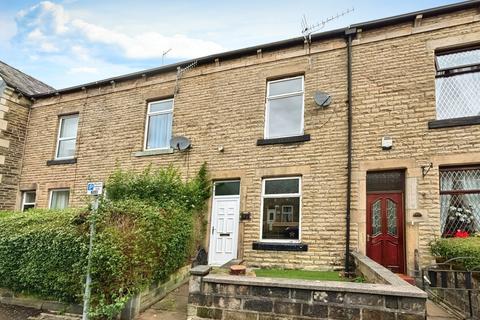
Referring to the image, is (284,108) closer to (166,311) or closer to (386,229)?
(386,229)

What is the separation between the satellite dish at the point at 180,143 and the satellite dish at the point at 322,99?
3888 millimetres

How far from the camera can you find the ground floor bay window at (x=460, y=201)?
6.79 m

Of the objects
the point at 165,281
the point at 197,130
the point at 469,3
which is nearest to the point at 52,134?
the point at 197,130

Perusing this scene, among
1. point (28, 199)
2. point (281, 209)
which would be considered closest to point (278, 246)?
point (281, 209)

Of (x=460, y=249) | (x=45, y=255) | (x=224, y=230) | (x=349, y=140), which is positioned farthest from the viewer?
(x=224, y=230)

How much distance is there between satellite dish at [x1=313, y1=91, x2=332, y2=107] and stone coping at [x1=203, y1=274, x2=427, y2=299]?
4.95 m

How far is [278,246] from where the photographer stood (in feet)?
26.8

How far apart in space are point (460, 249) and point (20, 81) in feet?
51.2

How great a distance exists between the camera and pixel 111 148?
11.1 metres

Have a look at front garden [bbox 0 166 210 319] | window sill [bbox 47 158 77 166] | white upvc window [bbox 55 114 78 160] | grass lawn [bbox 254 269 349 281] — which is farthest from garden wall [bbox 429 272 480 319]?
white upvc window [bbox 55 114 78 160]

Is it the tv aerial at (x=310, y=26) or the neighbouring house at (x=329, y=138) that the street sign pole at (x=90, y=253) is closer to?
the neighbouring house at (x=329, y=138)

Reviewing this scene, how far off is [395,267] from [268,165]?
3769mm

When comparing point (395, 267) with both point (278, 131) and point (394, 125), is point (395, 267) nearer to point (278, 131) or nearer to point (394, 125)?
point (394, 125)

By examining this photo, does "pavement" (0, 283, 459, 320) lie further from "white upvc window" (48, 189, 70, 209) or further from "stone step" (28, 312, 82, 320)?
"white upvc window" (48, 189, 70, 209)
